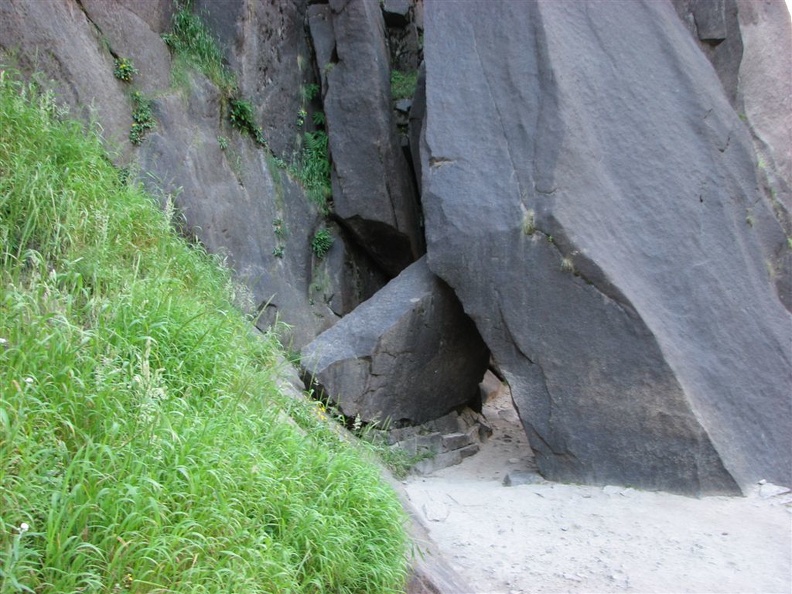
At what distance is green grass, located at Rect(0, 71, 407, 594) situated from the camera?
2340mm

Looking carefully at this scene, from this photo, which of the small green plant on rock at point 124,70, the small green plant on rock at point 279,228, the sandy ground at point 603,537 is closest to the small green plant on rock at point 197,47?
the small green plant on rock at point 124,70

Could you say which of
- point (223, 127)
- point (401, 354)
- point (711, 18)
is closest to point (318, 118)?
point (223, 127)

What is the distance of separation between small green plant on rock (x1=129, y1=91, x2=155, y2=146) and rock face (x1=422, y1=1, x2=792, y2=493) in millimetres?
2420

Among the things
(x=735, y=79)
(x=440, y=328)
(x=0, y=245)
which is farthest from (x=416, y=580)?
(x=735, y=79)

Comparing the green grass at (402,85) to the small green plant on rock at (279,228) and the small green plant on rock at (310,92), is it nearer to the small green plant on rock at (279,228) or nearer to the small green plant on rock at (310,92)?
the small green plant on rock at (310,92)

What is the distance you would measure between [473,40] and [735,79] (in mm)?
3560

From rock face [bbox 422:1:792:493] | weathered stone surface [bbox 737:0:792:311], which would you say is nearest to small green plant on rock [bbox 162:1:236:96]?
rock face [bbox 422:1:792:493]

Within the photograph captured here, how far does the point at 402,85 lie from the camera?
350 inches

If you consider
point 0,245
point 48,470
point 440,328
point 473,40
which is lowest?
point 440,328

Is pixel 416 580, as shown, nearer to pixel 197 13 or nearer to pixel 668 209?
pixel 668 209

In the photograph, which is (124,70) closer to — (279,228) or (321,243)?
(279,228)

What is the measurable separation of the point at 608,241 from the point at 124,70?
4.34 m

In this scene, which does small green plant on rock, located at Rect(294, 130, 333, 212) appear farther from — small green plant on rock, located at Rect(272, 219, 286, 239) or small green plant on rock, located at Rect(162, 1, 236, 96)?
small green plant on rock, located at Rect(162, 1, 236, 96)

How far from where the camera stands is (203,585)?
2.39m
